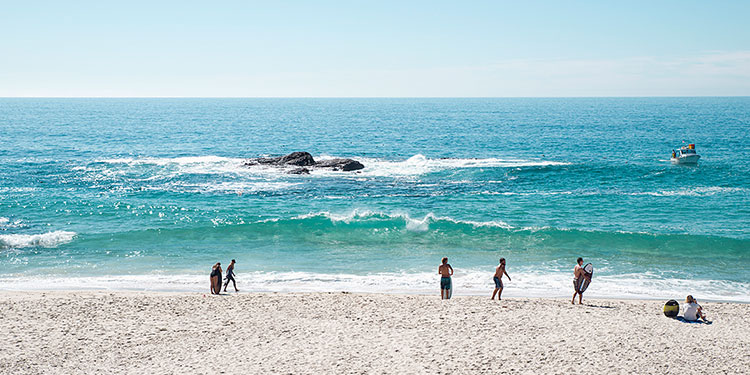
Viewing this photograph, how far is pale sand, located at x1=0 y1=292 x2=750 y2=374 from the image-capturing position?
1300 cm

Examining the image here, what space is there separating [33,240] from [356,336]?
2014 centimetres

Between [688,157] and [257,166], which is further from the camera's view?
[257,166]

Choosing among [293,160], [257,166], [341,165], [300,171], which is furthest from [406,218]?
[257,166]

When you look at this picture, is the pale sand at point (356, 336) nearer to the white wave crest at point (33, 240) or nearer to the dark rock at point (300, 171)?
the white wave crest at point (33, 240)

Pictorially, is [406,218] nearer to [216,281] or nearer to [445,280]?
[445,280]

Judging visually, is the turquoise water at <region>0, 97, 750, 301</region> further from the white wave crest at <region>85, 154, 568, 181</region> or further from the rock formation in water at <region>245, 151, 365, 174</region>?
the rock formation in water at <region>245, 151, 365, 174</region>

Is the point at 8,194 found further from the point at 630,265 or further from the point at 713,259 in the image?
the point at 713,259

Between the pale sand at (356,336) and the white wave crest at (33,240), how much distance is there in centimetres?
904

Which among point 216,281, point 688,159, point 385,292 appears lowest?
point 385,292

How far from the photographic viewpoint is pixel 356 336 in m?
15.0

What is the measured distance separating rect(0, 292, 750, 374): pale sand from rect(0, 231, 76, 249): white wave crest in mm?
9041

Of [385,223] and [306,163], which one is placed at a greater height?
[306,163]

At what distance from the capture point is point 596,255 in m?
25.4

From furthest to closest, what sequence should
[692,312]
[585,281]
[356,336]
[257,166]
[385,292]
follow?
1. [257,166]
2. [385,292]
3. [585,281]
4. [692,312]
5. [356,336]
